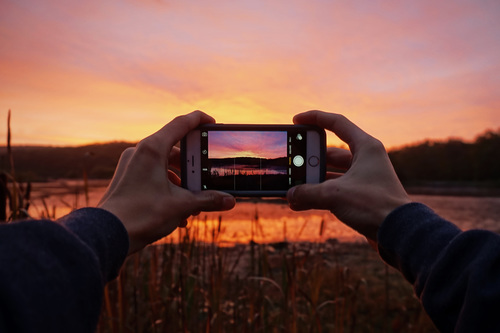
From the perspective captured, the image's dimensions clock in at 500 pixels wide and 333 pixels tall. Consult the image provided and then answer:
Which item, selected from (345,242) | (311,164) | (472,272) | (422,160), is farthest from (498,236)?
(422,160)

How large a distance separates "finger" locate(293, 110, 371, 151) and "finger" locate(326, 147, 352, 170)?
13cm

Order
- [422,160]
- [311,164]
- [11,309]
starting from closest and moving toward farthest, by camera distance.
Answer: [11,309] < [311,164] < [422,160]

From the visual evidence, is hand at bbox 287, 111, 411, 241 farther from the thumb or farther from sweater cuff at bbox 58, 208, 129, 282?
sweater cuff at bbox 58, 208, 129, 282

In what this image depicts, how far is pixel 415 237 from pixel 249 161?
0.70 m

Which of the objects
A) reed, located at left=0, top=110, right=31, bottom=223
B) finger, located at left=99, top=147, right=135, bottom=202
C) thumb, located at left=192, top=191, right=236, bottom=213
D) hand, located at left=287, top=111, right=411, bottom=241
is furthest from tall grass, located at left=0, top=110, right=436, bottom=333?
hand, located at left=287, top=111, right=411, bottom=241

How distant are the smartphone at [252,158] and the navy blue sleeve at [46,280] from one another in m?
0.73

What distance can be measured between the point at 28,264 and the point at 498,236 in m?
0.86

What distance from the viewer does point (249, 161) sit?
4.50ft

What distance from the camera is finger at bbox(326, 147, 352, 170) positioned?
4.54ft

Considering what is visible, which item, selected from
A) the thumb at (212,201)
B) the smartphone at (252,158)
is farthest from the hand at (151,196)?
the smartphone at (252,158)

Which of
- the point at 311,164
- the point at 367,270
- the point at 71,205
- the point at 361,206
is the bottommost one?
the point at 367,270

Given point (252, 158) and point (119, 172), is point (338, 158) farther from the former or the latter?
point (119, 172)

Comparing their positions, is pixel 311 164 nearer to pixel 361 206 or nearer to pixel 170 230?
pixel 361 206

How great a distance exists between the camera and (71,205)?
7.48ft
